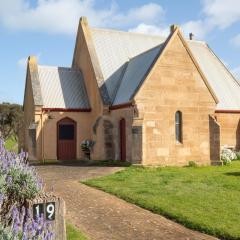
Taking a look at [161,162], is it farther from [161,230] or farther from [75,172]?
[161,230]

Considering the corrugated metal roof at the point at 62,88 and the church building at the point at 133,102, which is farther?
the corrugated metal roof at the point at 62,88

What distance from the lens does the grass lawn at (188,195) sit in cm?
1035

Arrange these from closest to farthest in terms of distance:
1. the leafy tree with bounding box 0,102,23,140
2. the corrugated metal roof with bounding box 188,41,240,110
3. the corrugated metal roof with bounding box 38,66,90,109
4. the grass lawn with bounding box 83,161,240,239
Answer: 1. the grass lawn with bounding box 83,161,240,239
2. the corrugated metal roof with bounding box 38,66,90,109
3. the corrugated metal roof with bounding box 188,41,240,110
4. the leafy tree with bounding box 0,102,23,140

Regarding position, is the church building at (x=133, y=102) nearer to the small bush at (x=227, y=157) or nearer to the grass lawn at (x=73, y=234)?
the small bush at (x=227, y=157)

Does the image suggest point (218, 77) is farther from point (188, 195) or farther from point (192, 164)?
point (188, 195)

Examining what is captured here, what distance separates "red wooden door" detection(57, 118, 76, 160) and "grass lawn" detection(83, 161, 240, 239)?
9.94 m

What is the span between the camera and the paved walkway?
962cm

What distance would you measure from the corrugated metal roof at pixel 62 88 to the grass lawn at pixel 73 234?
19.4 meters

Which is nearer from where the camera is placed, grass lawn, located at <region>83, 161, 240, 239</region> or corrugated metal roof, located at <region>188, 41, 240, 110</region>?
grass lawn, located at <region>83, 161, 240, 239</region>

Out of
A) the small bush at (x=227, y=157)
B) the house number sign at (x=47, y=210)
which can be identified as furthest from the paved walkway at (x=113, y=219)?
the small bush at (x=227, y=157)

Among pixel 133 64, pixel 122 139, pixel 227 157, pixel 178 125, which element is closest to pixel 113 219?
pixel 178 125

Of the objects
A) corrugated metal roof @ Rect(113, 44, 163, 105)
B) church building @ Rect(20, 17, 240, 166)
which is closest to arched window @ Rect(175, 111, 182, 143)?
church building @ Rect(20, 17, 240, 166)

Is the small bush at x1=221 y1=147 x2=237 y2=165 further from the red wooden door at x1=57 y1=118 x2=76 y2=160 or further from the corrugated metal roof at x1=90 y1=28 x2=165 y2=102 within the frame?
the red wooden door at x1=57 y1=118 x2=76 y2=160

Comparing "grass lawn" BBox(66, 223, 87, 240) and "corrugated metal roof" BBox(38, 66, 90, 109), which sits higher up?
"corrugated metal roof" BBox(38, 66, 90, 109)
